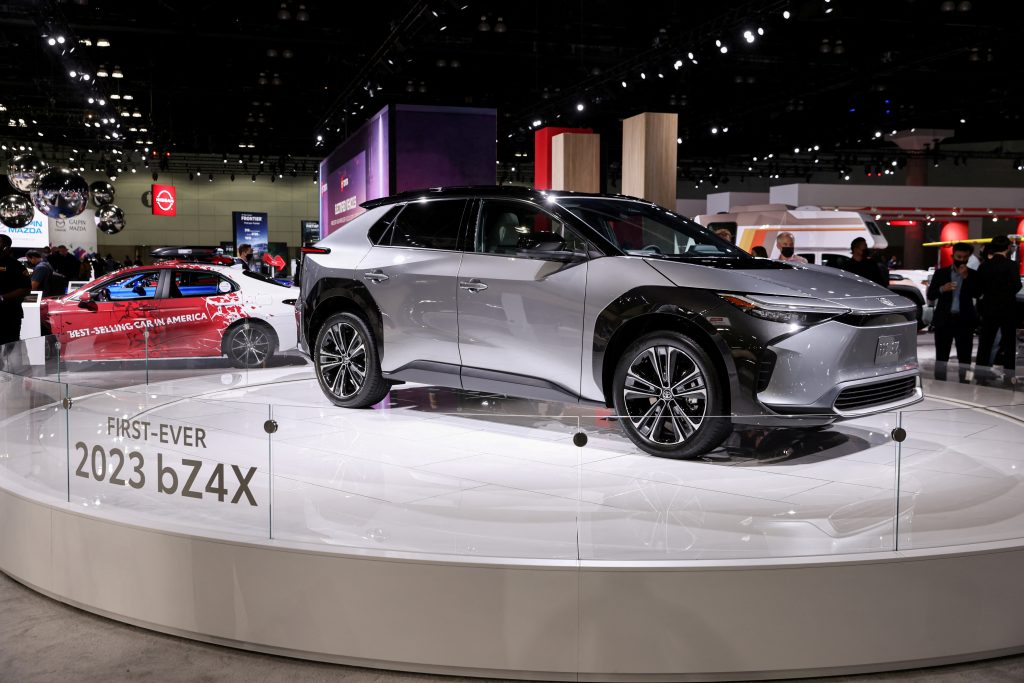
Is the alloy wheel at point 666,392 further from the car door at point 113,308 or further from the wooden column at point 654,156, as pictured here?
the wooden column at point 654,156

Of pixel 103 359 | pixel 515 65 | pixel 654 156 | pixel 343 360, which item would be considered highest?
pixel 515 65

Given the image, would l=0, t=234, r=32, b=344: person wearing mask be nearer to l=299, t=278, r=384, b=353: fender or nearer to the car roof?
l=299, t=278, r=384, b=353: fender

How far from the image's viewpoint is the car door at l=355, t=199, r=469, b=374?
5.54m

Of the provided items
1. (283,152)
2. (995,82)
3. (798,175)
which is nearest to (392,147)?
(995,82)

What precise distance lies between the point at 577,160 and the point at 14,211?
11.0 m

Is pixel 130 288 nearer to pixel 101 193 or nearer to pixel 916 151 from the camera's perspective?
pixel 101 193

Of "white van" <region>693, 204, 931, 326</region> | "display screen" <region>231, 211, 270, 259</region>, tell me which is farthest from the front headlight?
"display screen" <region>231, 211, 270, 259</region>

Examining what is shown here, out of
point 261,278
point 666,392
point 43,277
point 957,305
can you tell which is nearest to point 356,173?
point 43,277

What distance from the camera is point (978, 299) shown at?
906cm

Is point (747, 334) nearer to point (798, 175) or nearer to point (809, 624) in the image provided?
point (809, 624)

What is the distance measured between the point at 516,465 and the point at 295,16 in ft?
50.1

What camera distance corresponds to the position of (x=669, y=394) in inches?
184

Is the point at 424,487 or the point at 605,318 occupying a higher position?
the point at 605,318

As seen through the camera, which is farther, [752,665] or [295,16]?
[295,16]
